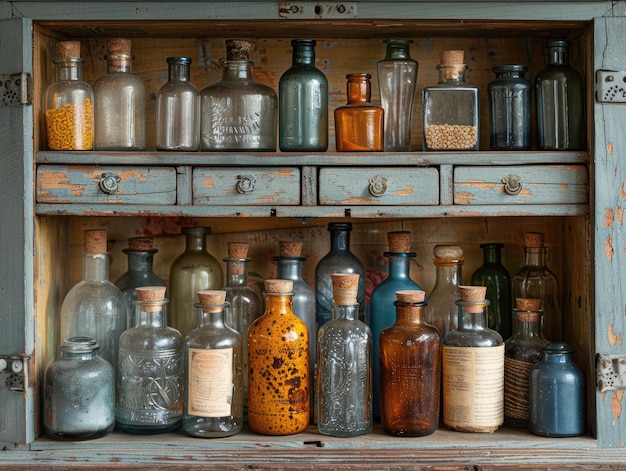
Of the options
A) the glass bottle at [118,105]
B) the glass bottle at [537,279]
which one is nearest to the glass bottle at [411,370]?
the glass bottle at [537,279]

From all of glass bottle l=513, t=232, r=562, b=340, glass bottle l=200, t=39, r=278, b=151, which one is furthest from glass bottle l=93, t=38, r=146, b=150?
glass bottle l=513, t=232, r=562, b=340

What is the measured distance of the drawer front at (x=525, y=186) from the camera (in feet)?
5.55

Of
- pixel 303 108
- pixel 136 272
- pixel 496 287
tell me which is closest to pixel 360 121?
pixel 303 108

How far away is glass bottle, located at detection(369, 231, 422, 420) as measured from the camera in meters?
1.81

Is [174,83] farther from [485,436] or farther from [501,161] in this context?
[485,436]

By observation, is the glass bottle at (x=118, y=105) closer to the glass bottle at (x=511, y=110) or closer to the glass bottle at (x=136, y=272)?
the glass bottle at (x=136, y=272)

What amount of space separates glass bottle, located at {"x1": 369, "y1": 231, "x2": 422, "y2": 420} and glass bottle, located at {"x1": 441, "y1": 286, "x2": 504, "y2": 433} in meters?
0.15

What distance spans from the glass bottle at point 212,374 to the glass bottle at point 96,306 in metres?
0.21

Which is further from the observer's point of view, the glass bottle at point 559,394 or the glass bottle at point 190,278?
the glass bottle at point 190,278

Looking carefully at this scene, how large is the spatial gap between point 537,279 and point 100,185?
950mm

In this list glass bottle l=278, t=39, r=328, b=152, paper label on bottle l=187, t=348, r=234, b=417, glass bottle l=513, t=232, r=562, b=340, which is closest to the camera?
paper label on bottle l=187, t=348, r=234, b=417

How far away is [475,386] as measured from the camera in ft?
5.53

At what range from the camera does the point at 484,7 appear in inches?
65.8

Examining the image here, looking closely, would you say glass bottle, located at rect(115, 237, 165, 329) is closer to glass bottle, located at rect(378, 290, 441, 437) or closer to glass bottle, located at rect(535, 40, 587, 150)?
glass bottle, located at rect(378, 290, 441, 437)
